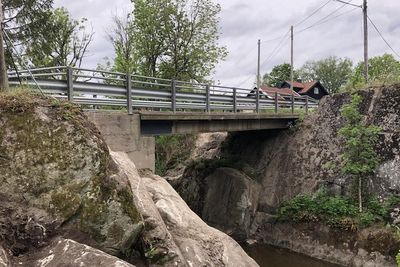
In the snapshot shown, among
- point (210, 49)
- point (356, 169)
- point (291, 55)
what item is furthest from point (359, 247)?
point (291, 55)

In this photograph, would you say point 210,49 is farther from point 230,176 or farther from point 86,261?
point 86,261

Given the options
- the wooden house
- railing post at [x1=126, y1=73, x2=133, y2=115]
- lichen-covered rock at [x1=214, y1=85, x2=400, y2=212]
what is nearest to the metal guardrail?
railing post at [x1=126, y1=73, x2=133, y2=115]

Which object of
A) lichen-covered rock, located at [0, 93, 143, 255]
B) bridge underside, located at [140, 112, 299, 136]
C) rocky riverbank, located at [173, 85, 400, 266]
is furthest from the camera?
rocky riverbank, located at [173, 85, 400, 266]

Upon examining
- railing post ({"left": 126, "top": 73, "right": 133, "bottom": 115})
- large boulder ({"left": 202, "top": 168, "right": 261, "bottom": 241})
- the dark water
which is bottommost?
the dark water

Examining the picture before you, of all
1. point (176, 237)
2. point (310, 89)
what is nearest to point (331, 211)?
point (176, 237)

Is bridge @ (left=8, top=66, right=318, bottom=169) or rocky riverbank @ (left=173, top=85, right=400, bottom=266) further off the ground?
bridge @ (left=8, top=66, right=318, bottom=169)

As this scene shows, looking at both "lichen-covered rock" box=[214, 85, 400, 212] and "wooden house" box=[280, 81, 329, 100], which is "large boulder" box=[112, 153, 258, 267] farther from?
"wooden house" box=[280, 81, 329, 100]

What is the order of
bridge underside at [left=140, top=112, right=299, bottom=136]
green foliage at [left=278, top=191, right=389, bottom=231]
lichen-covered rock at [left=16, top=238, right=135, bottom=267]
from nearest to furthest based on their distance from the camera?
lichen-covered rock at [left=16, top=238, right=135, bottom=267], bridge underside at [left=140, top=112, right=299, bottom=136], green foliage at [left=278, top=191, right=389, bottom=231]

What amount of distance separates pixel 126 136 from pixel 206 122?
4.91 meters

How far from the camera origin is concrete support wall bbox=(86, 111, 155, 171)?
32.1 ft

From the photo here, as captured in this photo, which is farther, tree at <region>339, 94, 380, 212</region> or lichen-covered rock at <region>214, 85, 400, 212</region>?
lichen-covered rock at <region>214, 85, 400, 212</region>

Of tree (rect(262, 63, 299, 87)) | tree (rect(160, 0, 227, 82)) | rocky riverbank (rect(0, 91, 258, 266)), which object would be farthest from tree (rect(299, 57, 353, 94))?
rocky riverbank (rect(0, 91, 258, 266))

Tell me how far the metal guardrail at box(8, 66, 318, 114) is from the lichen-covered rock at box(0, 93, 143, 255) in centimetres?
119

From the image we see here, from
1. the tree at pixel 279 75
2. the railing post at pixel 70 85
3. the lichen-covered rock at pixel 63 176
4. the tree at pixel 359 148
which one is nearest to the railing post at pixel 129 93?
the railing post at pixel 70 85
